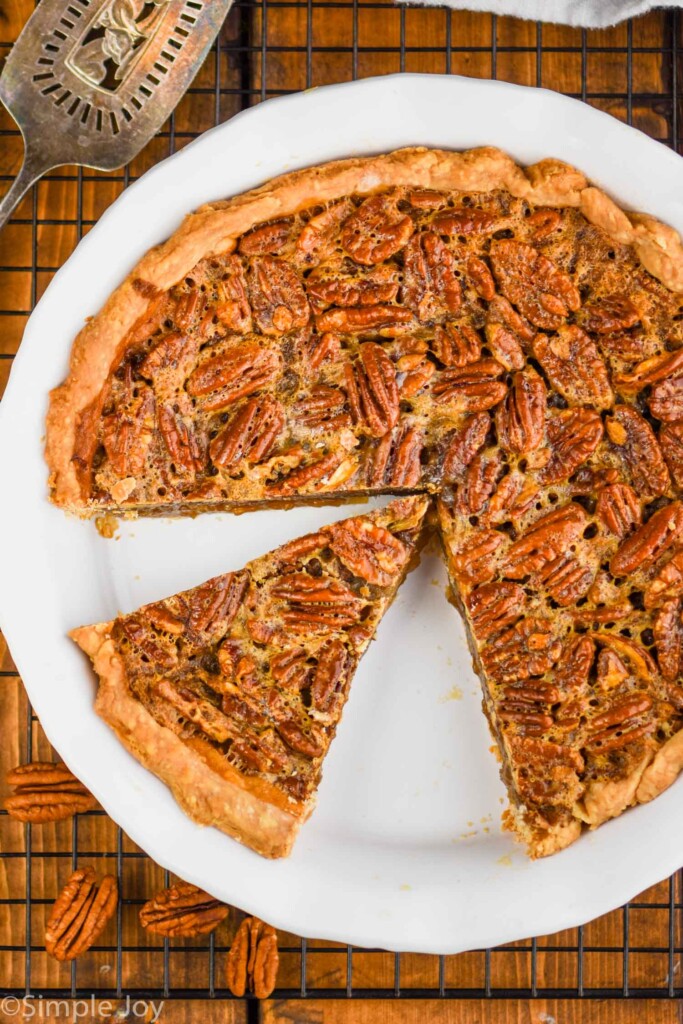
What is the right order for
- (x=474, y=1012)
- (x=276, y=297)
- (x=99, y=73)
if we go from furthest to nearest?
(x=474, y=1012) < (x=99, y=73) < (x=276, y=297)

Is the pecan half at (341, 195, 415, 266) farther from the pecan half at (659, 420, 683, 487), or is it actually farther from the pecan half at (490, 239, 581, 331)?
the pecan half at (659, 420, 683, 487)

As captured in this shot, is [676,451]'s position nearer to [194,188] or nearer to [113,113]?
[194,188]

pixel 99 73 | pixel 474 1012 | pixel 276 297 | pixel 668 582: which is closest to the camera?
pixel 668 582

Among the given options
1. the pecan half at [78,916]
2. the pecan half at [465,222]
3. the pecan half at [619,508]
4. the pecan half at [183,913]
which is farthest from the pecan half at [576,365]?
the pecan half at [78,916]

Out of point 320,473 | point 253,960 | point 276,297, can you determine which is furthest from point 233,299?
point 253,960

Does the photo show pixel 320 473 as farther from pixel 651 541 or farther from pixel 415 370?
pixel 651 541

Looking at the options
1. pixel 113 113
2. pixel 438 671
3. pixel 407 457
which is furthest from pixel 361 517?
pixel 113 113

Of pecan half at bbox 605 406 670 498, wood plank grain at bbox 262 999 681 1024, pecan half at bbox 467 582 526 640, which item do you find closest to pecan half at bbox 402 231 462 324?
pecan half at bbox 605 406 670 498

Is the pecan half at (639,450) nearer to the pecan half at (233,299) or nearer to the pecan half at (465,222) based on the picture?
the pecan half at (465,222)
